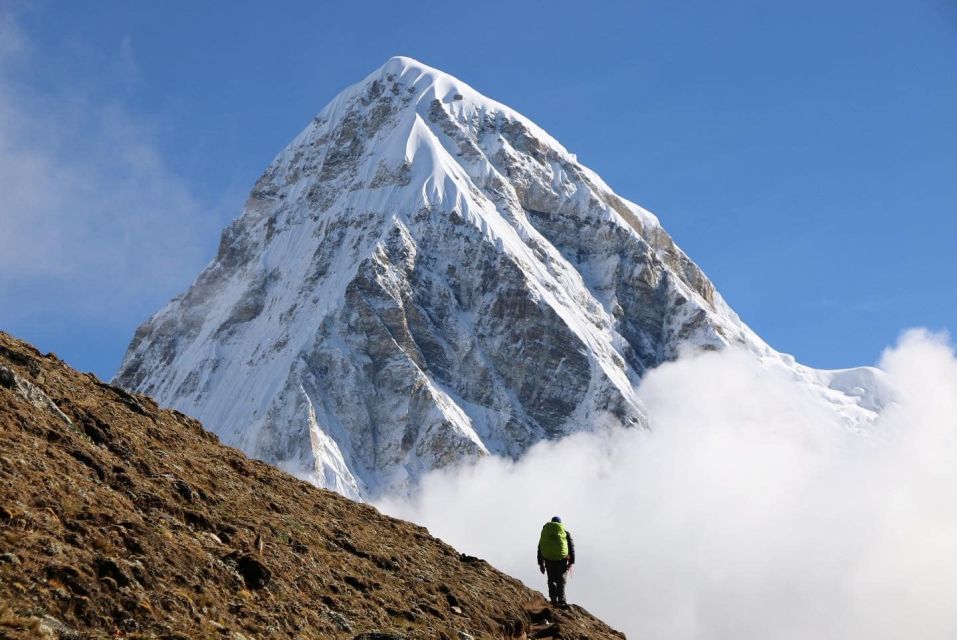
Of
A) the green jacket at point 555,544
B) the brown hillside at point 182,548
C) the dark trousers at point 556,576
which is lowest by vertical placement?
the brown hillside at point 182,548

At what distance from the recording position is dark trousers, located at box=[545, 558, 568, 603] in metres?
31.4

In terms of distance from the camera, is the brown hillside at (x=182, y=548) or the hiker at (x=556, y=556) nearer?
the brown hillside at (x=182, y=548)

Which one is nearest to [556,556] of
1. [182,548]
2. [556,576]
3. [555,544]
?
[555,544]

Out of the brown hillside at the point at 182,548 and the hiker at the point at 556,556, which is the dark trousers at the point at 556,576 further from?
the brown hillside at the point at 182,548

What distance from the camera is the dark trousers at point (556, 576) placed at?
103ft

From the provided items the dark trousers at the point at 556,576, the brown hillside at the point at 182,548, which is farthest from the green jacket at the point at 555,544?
the brown hillside at the point at 182,548

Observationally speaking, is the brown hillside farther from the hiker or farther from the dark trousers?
the hiker

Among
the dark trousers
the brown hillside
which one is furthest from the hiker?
the brown hillside

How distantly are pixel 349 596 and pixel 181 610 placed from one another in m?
5.32

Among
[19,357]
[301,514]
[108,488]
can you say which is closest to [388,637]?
[108,488]

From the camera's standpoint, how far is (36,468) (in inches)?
813

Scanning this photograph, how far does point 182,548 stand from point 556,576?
12910 mm

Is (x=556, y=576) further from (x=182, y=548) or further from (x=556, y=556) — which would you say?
(x=182, y=548)

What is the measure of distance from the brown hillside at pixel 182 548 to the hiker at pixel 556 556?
754mm
